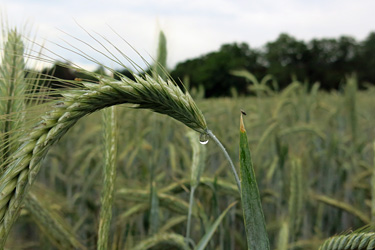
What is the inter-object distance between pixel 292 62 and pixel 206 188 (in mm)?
52424

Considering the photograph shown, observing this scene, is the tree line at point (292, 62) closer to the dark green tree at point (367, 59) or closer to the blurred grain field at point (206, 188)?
the dark green tree at point (367, 59)

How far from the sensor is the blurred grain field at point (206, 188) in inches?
73.3

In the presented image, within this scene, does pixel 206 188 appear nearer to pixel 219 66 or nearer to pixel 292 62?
pixel 219 66

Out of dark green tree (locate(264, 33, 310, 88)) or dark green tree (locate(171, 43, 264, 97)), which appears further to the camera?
dark green tree (locate(264, 33, 310, 88))

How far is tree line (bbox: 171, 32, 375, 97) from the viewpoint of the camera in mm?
46719

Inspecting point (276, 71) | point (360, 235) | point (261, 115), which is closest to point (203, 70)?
point (276, 71)

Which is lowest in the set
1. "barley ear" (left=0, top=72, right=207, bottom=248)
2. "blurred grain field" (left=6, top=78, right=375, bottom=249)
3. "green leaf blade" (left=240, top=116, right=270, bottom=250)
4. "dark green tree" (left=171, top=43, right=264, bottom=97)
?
"blurred grain field" (left=6, top=78, right=375, bottom=249)

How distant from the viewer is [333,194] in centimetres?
372

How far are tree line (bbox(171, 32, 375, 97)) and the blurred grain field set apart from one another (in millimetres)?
40514

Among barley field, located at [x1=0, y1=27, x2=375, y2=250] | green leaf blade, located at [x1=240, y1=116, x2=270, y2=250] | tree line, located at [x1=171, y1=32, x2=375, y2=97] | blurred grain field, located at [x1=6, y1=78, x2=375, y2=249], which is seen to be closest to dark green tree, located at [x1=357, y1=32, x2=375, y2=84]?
tree line, located at [x1=171, y1=32, x2=375, y2=97]

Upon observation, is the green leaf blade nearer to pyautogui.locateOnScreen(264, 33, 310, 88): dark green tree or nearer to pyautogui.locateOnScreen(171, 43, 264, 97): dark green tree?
pyautogui.locateOnScreen(171, 43, 264, 97): dark green tree

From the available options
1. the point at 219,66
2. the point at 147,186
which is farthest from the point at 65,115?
the point at 219,66

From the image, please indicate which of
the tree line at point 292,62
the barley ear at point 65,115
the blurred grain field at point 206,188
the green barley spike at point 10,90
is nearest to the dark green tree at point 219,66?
the tree line at point 292,62

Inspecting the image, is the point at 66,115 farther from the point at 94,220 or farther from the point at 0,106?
the point at 94,220
